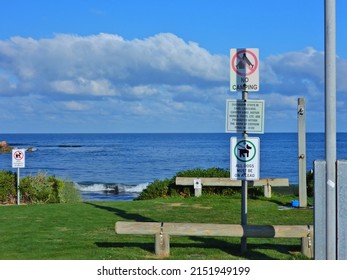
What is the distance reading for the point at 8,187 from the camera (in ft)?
57.6

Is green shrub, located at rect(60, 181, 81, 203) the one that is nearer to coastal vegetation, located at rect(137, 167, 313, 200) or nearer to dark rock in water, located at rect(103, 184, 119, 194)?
coastal vegetation, located at rect(137, 167, 313, 200)

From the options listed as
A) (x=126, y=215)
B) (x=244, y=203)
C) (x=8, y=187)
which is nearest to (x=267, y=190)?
(x=126, y=215)

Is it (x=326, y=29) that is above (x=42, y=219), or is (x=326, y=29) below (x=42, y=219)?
above

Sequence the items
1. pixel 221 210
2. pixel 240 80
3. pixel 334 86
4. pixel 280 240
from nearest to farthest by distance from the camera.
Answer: pixel 334 86 < pixel 240 80 < pixel 280 240 < pixel 221 210

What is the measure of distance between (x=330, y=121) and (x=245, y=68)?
6.68 feet

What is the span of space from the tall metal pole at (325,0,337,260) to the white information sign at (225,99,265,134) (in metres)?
1.70

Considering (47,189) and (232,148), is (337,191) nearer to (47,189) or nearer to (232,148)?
(232,148)

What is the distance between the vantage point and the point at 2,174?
58.0 feet

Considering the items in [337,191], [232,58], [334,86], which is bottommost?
[337,191]

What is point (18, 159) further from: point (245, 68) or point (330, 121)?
point (330, 121)

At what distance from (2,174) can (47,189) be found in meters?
1.49

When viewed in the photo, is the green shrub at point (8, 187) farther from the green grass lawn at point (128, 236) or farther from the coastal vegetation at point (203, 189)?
the coastal vegetation at point (203, 189)

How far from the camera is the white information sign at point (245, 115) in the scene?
8148 mm
